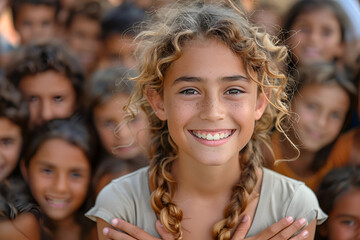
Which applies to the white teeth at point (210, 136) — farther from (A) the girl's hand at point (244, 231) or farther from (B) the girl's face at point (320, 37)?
(B) the girl's face at point (320, 37)

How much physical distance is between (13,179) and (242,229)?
1.14 meters

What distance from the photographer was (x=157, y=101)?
1674mm

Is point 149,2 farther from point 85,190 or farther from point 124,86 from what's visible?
point 85,190

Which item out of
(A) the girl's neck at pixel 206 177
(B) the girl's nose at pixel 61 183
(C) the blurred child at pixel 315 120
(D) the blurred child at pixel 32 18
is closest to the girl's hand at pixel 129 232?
(A) the girl's neck at pixel 206 177

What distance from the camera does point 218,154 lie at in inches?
61.0

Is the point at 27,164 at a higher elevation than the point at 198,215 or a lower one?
higher

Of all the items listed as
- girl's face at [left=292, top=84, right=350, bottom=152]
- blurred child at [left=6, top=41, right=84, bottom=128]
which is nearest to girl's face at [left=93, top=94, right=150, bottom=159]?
blurred child at [left=6, top=41, right=84, bottom=128]

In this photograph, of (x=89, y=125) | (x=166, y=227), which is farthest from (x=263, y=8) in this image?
(x=166, y=227)

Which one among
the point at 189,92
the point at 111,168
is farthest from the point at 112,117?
the point at 189,92

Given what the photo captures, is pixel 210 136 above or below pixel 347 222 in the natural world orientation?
above

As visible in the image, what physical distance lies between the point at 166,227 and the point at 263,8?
1.35 metres

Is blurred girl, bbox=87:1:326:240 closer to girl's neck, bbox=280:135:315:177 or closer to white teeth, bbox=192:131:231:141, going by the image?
white teeth, bbox=192:131:231:141

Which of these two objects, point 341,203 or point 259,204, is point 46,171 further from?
point 341,203

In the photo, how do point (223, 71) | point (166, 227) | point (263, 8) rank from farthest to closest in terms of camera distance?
point (263, 8)
point (166, 227)
point (223, 71)
